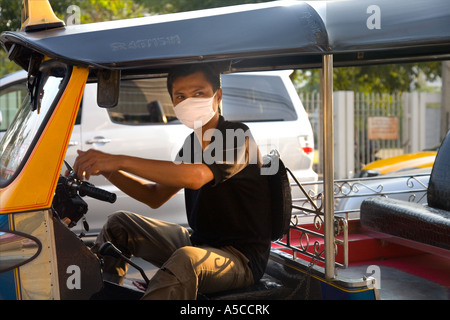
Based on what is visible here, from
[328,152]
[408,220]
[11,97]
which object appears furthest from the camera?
[11,97]

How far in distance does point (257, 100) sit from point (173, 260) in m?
4.45

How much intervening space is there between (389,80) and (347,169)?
461cm

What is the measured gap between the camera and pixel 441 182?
4168 mm

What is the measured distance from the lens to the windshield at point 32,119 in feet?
7.64

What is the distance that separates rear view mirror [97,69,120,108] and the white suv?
351 cm

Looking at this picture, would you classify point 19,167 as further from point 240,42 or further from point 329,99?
point 329,99

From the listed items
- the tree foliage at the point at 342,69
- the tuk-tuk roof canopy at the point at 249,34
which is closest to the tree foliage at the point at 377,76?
the tree foliage at the point at 342,69

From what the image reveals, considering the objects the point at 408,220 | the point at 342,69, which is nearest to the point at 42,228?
the point at 408,220

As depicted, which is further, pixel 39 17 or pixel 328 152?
pixel 328 152

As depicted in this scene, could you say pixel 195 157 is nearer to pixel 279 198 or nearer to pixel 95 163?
pixel 279 198

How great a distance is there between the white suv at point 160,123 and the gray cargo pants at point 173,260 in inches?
123

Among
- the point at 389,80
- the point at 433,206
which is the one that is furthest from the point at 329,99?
the point at 389,80

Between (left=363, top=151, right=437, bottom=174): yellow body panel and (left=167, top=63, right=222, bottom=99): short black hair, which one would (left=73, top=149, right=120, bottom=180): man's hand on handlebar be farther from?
(left=363, top=151, right=437, bottom=174): yellow body panel

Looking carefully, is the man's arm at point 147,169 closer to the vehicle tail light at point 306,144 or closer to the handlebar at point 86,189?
the handlebar at point 86,189
